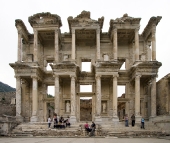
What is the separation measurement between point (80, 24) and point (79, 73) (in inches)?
198

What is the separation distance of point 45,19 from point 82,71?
21.6ft

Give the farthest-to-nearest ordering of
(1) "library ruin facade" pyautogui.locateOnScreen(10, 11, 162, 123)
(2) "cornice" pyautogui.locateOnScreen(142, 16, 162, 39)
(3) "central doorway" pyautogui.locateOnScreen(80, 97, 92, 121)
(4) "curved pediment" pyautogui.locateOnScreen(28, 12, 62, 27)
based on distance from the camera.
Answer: (3) "central doorway" pyautogui.locateOnScreen(80, 97, 92, 121) < (4) "curved pediment" pyautogui.locateOnScreen(28, 12, 62, 27) < (2) "cornice" pyautogui.locateOnScreen(142, 16, 162, 39) < (1) "library ruin facade" pyautogui.locateOnScreen(10, 11, 162, 123)

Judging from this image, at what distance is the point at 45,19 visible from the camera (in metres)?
23.9

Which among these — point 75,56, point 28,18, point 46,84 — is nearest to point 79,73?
point 75,56

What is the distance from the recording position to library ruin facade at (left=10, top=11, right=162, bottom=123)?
22.0 metres

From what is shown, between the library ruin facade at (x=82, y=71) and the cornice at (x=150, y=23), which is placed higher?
the cornice at (x=150, y=23)

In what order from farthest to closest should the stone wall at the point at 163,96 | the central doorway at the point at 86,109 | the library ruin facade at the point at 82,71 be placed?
1. the central doorway at the point at 86,109
2. the library ruin facade at the point at 82,71
3. the stone wall at the point at 163,96

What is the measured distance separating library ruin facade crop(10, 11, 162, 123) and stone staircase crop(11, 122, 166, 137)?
7.72 feet

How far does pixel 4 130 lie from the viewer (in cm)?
1728

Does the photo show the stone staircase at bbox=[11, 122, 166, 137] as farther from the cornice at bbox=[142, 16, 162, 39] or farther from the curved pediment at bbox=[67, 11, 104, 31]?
the curved pediment at bbox=[67, 11, 104, 31]

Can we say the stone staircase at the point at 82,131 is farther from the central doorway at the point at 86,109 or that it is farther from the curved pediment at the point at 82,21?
the central doorway at the point at 86,109

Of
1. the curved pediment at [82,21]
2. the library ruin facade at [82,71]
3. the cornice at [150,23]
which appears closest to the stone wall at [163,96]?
the library ruin facade at [82,71]

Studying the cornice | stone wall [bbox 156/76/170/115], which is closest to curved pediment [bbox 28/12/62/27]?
the cornice

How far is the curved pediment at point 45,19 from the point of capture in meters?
23.7
